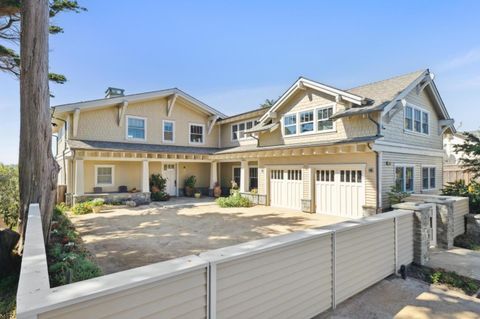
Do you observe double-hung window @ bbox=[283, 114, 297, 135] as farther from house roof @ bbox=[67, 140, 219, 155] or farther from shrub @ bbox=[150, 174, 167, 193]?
shrub @ bbox=[150, 174, 167, 193]

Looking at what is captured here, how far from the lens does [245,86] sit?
24.9 metres

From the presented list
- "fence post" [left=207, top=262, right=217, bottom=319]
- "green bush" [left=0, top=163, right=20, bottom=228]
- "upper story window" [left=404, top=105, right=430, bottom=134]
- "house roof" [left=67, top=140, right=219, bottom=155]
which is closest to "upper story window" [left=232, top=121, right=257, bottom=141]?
"house roof" [left=67, top=140, right=219, bottom=155]

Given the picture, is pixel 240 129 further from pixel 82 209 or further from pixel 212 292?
pixel 212 292

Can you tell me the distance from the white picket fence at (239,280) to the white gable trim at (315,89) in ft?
23.5

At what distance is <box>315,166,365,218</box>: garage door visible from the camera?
34.7 ft

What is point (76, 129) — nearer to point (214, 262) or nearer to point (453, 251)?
point (214, 262)

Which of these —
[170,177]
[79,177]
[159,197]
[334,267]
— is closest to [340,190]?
[334,267]

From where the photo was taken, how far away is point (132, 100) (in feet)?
53.8

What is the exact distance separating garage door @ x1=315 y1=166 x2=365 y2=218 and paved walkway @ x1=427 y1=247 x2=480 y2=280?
11.3ft

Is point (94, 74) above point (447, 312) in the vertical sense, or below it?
above

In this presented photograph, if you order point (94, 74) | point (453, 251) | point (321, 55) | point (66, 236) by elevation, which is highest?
point (321, 55)

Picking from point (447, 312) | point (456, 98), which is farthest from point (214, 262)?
point (456, 98)

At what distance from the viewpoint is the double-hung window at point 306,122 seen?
12969 mm

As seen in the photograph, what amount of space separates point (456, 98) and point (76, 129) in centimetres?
2520
